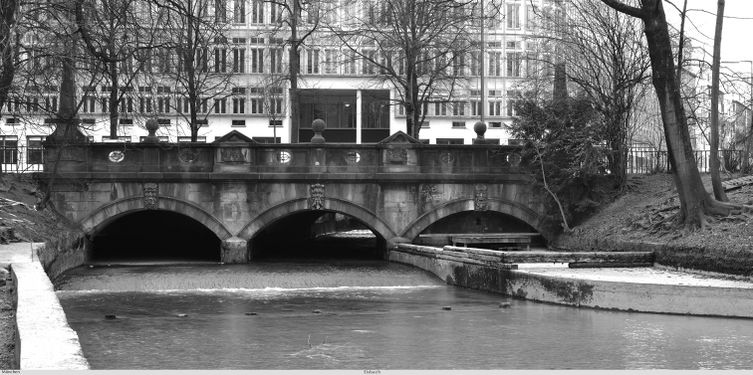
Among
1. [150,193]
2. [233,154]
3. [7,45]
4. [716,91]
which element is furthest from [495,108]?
[7,45]

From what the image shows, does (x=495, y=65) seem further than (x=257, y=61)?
Result: Yes

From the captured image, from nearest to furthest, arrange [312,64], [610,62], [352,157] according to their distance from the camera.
A: 1. [352,157]
2. [610,62]
3. [312,64]

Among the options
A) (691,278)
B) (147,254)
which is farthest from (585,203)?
(147,254)

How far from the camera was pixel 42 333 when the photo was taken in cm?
770

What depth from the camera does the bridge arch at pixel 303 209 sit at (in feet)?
97.2

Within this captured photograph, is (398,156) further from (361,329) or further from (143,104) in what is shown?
(361,329)

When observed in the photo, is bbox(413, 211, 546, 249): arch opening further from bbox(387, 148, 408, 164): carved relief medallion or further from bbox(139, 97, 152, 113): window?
bbox(139, 97, 152, 113): window

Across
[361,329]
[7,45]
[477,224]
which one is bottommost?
[361,329]

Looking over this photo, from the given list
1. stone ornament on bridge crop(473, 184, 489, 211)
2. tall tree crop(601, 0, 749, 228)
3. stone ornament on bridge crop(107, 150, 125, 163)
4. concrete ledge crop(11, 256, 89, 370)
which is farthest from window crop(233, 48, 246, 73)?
concrete ledge crop(11, 256, 89, 370)

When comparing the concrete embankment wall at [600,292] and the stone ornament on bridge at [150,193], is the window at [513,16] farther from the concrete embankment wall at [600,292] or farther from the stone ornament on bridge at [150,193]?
the concrete embankment wall at [600,292]

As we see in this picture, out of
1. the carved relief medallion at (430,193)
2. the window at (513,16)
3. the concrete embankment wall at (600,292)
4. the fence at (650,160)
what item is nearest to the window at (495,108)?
the window at (513,16)

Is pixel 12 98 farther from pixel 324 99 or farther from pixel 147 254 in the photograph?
pixel 324 99

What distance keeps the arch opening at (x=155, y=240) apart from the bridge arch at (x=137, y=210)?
137 centimetres

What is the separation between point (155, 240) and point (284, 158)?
9803 millimetres
